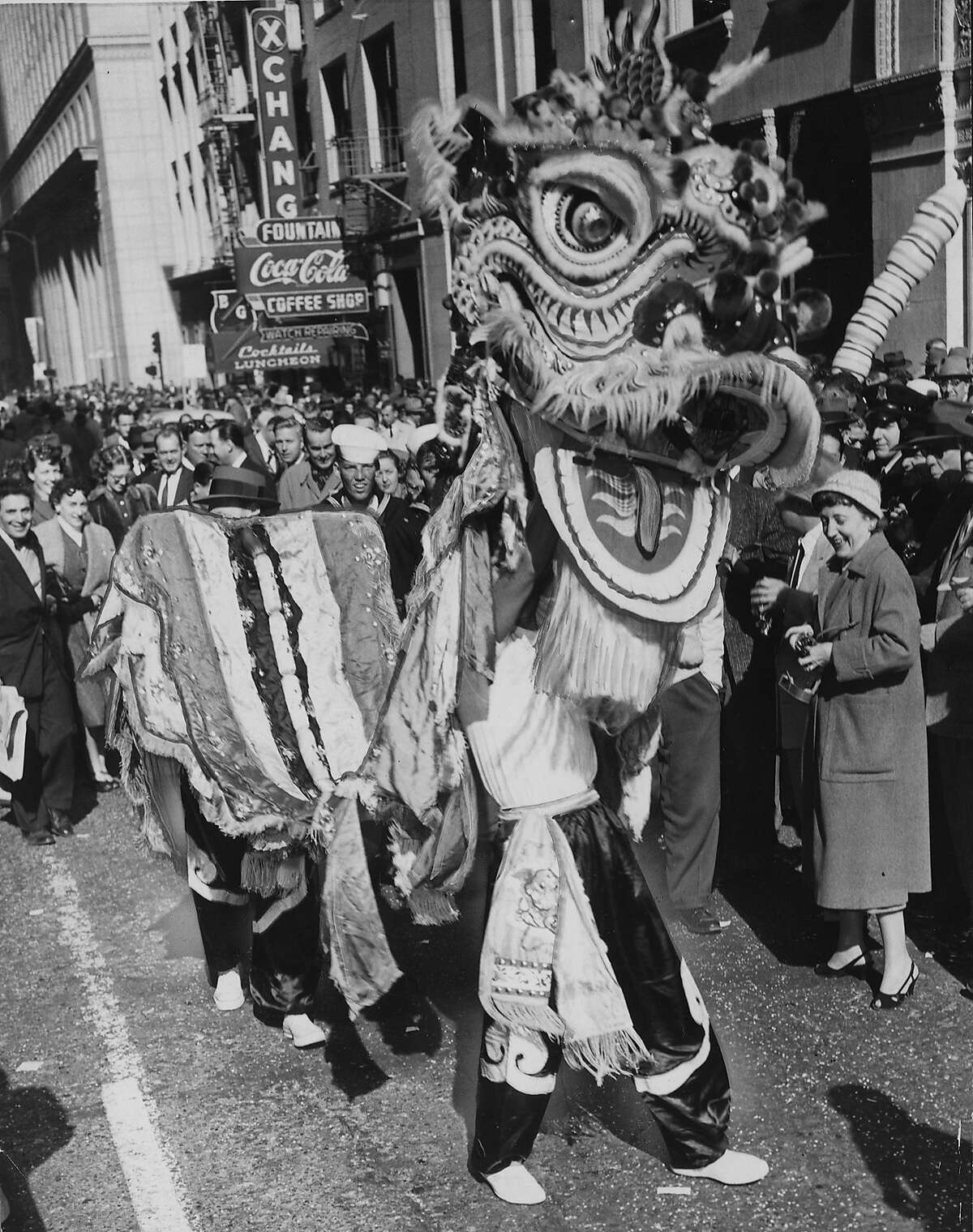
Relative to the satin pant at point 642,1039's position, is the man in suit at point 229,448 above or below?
above

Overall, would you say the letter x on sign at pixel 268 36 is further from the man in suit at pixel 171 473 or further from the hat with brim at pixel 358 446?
the hat with brim at pixel 358 446

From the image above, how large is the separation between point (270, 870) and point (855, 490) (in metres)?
2.20

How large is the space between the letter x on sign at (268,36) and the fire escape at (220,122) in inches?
221

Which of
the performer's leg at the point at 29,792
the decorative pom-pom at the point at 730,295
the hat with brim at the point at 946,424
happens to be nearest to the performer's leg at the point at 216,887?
the decorative pom-pom at the point at 730,295

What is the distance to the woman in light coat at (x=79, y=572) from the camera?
25.6 ft

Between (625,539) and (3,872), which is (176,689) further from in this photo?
(3,872)

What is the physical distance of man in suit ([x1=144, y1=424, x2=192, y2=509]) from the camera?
30.2 ft

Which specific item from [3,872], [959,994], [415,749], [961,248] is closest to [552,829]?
[415,749]

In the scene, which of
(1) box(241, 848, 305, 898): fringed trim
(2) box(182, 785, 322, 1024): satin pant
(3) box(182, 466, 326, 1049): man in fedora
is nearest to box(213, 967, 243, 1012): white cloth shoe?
(3) box(182, 466, 326, 1049): man in fedora

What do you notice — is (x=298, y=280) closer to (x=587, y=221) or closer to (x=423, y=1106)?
(x=423, y=1106)

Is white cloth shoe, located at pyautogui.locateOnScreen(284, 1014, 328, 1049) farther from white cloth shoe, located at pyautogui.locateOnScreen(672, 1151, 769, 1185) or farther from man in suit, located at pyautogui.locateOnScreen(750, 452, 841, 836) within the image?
man in suit, located at pyautogui.locateOnScreen(750, 452, 841, 836)

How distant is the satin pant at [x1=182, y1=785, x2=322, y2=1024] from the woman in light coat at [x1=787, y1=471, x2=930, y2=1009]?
1.71 metres

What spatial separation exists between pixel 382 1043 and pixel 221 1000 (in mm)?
696

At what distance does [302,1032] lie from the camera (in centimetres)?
457
